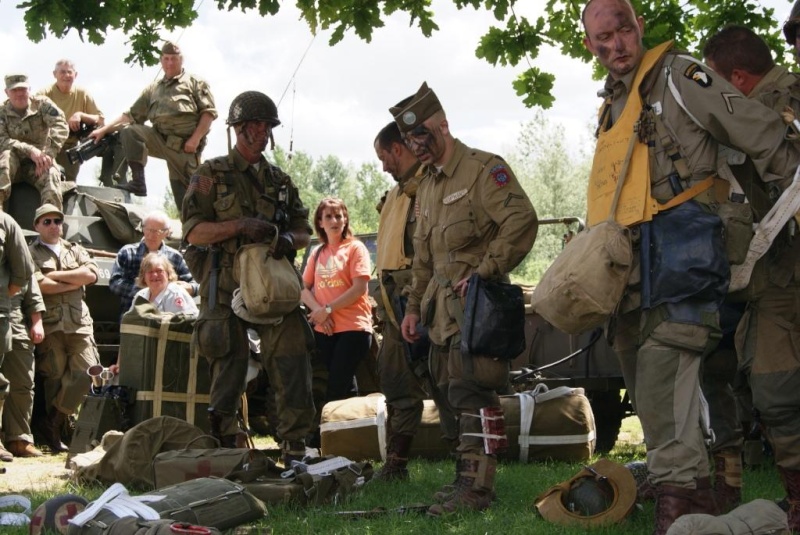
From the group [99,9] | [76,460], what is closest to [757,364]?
[76,460]

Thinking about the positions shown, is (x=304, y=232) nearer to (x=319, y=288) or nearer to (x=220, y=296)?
(x=220, y=296)

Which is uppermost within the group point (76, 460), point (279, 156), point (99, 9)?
point (279, 156)

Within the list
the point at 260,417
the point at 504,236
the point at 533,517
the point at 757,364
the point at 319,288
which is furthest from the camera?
the point at 260,417

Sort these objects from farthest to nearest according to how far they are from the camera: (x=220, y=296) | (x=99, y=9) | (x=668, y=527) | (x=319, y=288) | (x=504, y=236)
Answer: (x=319, y=288) < (x=99, y=9) < (x=220, y=296) < (x=504, y=236) < (x=668, y=527)

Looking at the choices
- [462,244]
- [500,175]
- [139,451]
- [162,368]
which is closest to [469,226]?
[462,244]

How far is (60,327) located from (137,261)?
37.9 inches

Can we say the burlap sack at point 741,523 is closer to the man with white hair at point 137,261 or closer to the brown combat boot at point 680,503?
the brown combat boot at point 680,503

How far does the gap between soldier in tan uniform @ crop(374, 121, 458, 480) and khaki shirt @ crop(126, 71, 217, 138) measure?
220 inches

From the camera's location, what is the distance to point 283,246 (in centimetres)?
769

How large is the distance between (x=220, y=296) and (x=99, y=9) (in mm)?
2333

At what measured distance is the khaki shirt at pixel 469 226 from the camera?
6293 millimetres

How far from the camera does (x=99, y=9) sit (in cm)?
829

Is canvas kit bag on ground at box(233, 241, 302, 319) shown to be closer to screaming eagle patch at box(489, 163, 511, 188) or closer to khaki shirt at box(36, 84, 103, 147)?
screaming eagle patch at box(489, 163, 511, 188)

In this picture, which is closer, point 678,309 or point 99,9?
point 678,309
